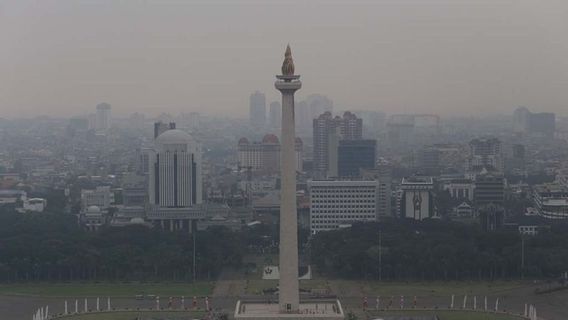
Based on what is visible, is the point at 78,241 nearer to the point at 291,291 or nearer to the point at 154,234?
the point at 154,234

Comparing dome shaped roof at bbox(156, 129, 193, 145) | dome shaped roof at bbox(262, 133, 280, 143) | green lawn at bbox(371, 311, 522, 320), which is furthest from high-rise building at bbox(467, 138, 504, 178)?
green lawn at bbox(371, 311, 522, 320)

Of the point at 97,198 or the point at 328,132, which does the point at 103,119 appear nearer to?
the point at 328,132

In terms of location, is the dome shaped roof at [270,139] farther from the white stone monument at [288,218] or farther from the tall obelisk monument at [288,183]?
the tall obelisk monument at [288,183]

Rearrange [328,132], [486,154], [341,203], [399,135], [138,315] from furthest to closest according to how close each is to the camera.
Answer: [399,135] → [328,132] → [486,154] → [341,203] → [138,315]

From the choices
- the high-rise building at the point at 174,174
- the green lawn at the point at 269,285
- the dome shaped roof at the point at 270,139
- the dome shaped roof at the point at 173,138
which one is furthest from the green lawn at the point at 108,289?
the dome shaped roof at the point at 270,139

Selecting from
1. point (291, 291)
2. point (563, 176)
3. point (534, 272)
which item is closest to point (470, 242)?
point (534, 272)

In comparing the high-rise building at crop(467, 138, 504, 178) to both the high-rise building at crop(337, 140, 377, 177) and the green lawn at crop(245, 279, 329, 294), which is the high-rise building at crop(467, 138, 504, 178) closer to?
the high-rise building at crop(337, 140, 377, 177)

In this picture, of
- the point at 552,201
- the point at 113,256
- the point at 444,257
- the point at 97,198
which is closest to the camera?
the point at 444,257

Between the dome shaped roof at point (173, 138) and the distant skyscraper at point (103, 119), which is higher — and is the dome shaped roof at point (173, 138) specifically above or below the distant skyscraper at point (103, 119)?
below

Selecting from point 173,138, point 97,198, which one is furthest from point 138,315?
point 97,198
